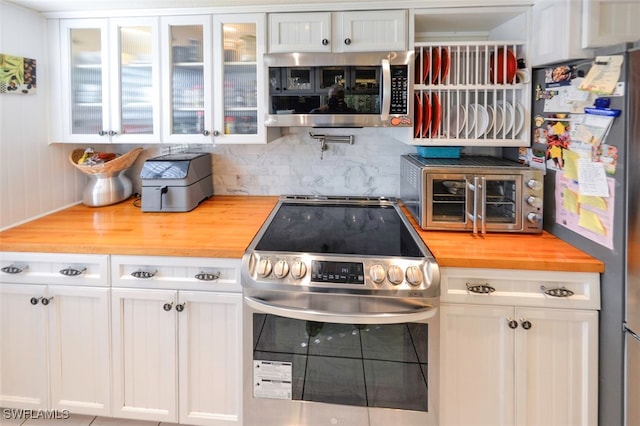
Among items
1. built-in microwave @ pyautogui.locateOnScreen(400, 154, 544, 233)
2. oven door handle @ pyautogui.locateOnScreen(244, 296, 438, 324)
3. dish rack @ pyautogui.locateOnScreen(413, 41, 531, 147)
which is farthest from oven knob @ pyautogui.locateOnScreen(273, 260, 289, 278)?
dish rack @ pyautogui.locateOnScreen(413, 41, 531, 147)

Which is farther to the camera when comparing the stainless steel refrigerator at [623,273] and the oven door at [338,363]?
the oven door at [338,363]

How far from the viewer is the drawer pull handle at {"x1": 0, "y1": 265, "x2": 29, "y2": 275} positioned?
1.69 metres

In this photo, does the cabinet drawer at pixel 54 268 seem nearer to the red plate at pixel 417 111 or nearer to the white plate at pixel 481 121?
the red plate at pixel 417 111

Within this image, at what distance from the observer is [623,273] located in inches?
51.8

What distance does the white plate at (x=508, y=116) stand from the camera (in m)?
1.89

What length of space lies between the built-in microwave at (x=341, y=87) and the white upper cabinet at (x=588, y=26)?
59 cm

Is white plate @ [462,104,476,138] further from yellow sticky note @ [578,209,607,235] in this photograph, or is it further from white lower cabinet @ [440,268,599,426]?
white lower cabinet @ [440,268,599,426]

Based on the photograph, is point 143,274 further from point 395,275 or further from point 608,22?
point 608,22

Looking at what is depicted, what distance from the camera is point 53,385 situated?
1.73m

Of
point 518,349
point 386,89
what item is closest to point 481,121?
point 386,89

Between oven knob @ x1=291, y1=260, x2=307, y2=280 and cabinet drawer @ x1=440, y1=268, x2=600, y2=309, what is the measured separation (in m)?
0.53

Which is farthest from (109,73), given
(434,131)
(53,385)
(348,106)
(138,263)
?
(434,131)

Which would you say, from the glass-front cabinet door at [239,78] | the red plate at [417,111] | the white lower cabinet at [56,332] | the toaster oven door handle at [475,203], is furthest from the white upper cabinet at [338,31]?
the white lower cabinet at [56,332]

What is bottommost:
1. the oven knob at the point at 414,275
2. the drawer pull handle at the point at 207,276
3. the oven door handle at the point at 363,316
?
the oven door handle at the point at 363,316
